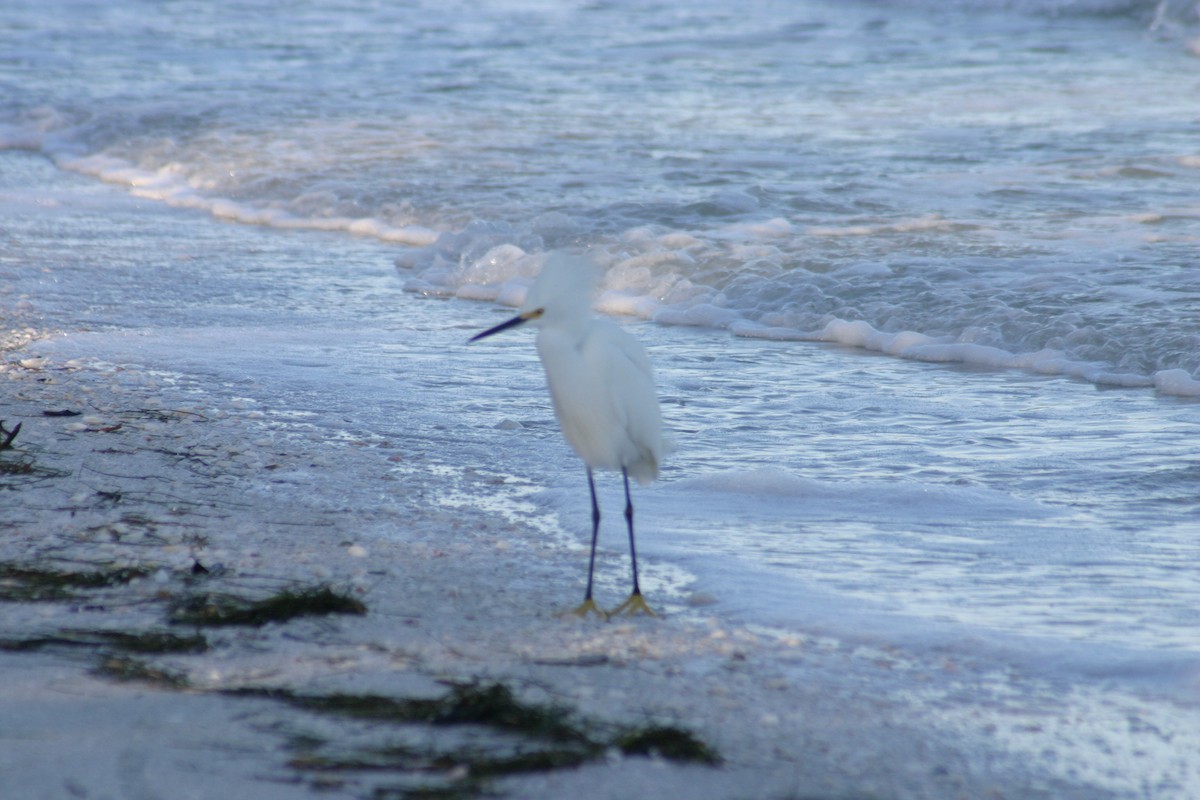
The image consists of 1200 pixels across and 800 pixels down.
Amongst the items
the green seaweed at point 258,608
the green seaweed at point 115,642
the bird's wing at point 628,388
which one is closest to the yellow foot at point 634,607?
the bird's wing at point 628,388

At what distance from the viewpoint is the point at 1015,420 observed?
181 inches

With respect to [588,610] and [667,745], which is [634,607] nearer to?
[588,610]

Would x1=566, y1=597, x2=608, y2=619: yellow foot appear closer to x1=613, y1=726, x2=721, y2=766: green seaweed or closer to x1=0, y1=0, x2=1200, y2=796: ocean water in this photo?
x1=0, y1=0, x2=1200, y2=796: ocean water

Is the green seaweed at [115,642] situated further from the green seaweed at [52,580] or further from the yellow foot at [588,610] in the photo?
A: the yellow foot at [588,610]

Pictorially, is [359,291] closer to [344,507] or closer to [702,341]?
[702,341]

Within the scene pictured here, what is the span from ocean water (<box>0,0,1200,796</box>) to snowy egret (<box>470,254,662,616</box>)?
1.12 ft

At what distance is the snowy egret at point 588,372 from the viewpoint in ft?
9.32

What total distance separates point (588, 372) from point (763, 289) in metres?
3.68

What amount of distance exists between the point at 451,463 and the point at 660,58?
39.5ft

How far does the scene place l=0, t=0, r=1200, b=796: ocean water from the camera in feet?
10.7

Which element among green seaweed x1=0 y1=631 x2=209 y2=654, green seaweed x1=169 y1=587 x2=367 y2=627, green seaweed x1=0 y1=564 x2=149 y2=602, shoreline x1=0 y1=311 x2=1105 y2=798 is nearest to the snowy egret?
shoreline x1=0 y1=311 x2=1105 y2=798

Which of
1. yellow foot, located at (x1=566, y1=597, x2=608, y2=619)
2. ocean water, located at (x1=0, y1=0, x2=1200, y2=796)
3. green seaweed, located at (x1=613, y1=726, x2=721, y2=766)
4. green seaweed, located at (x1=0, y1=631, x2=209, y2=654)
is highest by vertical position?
ocean water, located at (x1=0, y1=0, x2=1200, y2=796)

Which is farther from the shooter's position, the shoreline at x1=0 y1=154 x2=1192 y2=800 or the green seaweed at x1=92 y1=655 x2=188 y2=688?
the green seaweed at x1=92 y1=655 x2=188 y2=688

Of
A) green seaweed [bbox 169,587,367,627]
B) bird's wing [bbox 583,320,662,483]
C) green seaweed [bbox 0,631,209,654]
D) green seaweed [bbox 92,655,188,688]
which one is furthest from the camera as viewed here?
bird's wing [bbox 583,320,662,483]
